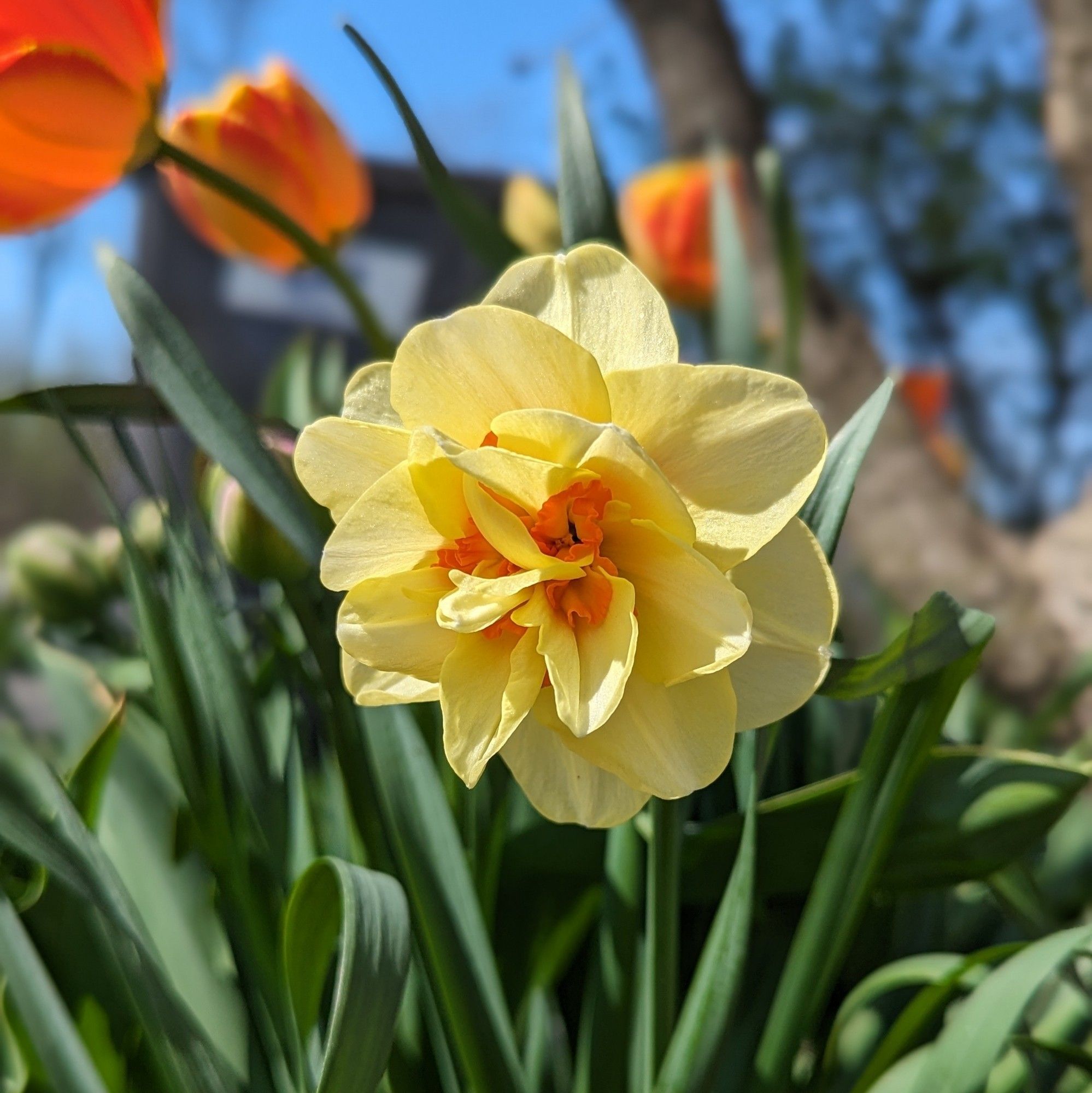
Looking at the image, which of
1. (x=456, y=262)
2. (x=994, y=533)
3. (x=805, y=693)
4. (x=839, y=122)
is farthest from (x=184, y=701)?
(x=839, y=122)

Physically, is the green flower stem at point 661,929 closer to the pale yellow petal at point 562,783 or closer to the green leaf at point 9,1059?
the pale yellow petal at point 562,783

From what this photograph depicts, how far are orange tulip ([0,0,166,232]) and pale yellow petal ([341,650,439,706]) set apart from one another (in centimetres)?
20

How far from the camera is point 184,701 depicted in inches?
11.2

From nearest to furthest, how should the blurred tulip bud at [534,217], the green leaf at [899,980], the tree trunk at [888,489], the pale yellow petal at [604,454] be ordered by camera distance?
the pale yellow petal at [604,454], the green leaf at [899,980], the blurred tulip bud at [534,217], the tree trunk at [888,489]

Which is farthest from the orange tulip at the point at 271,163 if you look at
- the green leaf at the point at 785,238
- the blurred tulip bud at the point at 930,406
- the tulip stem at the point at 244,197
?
the blurred tulip bud at the point at 930,406

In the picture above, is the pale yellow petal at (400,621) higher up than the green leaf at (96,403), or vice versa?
the green leaf at (96,403)

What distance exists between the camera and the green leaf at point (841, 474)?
265mm

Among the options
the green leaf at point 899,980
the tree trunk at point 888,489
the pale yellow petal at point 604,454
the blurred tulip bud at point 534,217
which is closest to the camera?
the pale yellow petal at point 604,454

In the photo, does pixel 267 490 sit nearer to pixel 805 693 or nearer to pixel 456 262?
pixel 805 693

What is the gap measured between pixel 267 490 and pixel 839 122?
4473 mm

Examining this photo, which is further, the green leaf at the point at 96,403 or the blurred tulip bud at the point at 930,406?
the blurred tulip bud at the point at 930,406

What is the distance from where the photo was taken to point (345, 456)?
23 cm

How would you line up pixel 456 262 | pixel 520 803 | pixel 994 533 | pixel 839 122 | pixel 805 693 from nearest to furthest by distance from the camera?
pixel 805 693
pixel 520 803
pixel 994 533
pixel 456 262
pixel 839 122

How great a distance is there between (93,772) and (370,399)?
0.17 metres
